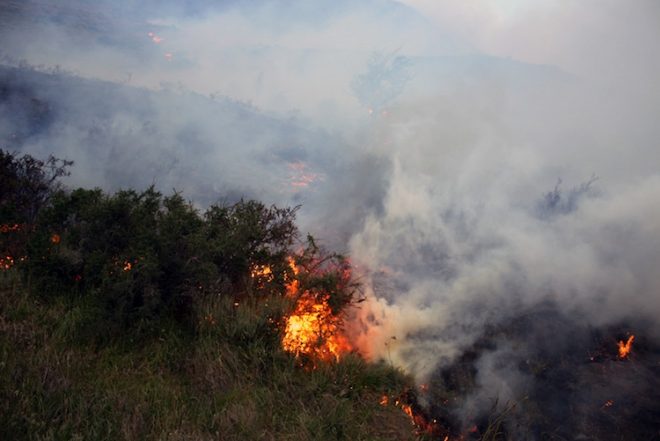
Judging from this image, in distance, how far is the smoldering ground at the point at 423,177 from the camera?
15.5 feet

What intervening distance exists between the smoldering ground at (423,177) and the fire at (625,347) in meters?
0.09

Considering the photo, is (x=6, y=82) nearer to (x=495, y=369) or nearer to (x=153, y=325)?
(x=153, y=325)

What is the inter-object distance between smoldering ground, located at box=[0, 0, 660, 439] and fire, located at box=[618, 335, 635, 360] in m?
0.09

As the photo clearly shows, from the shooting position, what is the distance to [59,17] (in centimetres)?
1433

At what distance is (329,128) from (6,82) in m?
9.34

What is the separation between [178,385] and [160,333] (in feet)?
2.07

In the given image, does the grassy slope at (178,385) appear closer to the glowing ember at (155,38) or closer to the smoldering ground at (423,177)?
the smoldering ground at (423,177)

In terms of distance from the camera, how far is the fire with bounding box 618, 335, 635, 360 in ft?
16.4

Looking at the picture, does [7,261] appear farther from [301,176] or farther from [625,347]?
[301,176]

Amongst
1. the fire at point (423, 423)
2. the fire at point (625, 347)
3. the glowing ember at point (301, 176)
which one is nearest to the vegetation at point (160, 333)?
the fire at point (423, 423)

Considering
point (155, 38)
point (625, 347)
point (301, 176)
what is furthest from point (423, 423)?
point (155, 38)

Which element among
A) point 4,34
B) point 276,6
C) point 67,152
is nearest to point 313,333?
point 67,152

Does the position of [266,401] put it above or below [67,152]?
below

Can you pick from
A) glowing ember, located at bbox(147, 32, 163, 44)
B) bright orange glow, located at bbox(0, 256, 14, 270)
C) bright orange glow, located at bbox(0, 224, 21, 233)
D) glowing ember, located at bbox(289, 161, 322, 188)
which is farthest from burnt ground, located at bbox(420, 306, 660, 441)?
glowing ember, located at bbox(147, 32, 163, 44)
